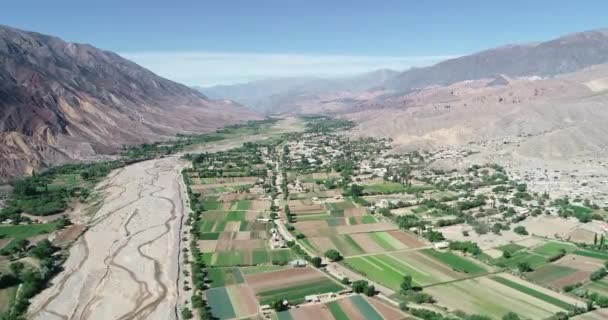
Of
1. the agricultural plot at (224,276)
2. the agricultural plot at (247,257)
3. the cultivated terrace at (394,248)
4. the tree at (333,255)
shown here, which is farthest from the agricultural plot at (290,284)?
the tree at (333,255)

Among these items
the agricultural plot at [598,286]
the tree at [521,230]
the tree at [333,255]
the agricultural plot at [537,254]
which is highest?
the tree at [521,230]

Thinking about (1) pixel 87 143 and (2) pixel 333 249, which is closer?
(2) pixel 333 249

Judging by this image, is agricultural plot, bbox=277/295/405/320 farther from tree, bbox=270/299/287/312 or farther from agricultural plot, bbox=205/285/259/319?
agricultural plot, bbox=205/285/259/319

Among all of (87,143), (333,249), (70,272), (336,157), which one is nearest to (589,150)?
(336,157)

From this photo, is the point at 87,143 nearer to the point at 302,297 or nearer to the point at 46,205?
the point at 46,205

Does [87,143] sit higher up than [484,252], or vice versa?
[87,143]

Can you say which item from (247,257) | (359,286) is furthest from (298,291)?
(247,257)

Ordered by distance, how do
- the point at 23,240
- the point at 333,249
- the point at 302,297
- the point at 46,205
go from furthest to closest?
the point at 46,205, the point at 23,240, the point at 333,249, the point at 302,297

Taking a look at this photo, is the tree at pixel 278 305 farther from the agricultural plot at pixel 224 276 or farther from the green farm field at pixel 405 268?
the green farm field at pixel 405 268
